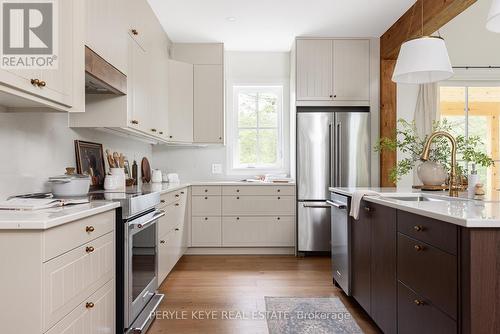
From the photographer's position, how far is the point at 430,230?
1.54 m

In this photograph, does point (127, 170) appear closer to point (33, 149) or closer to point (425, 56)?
point (33, 149)

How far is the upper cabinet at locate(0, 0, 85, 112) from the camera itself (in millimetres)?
1437

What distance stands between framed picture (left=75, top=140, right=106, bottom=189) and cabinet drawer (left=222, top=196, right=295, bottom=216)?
1.71 m

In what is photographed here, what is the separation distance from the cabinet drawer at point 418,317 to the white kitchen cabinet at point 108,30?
2188 millimetres

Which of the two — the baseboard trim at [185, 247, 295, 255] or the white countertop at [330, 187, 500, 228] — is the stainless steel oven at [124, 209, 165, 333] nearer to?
the white countertop at [330, 187, 500, 228]

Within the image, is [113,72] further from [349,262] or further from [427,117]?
[427,117]

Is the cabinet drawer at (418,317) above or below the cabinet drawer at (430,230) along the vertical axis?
below

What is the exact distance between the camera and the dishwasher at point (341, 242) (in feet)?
9.05

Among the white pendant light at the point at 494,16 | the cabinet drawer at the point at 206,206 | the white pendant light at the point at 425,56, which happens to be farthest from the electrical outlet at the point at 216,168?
the white pendant light at the point at 494,16

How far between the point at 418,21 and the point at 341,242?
2.25 m

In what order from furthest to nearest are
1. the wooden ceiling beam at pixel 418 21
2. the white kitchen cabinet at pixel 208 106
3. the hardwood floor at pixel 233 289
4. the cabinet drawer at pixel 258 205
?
the white kitchen cabinet at pixel 208 106
the cabinet drawer at pixel 258 205
the wooden ceiling beam at pixel 418 21
the hardwood floor at pixel 233 289

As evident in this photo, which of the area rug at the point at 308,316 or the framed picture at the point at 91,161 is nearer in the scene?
the area rug at the point at 308,316

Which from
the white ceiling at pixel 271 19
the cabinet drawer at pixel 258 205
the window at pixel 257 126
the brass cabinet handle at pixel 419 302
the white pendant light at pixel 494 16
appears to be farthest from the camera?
the window at pixel 257 126

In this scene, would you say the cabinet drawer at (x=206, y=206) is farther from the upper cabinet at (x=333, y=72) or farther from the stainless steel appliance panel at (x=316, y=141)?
the upper cabinet at (x=333, y=72)
